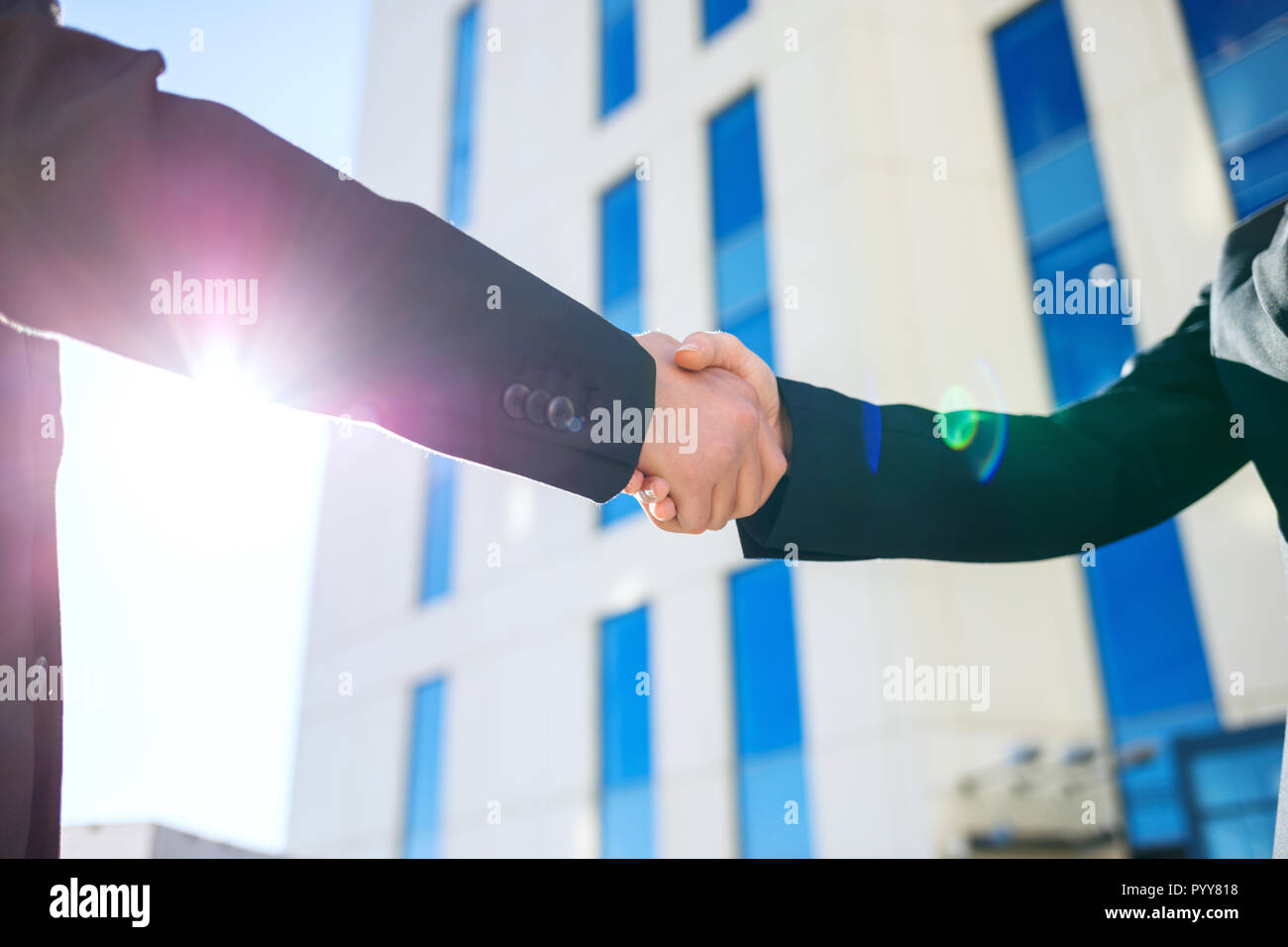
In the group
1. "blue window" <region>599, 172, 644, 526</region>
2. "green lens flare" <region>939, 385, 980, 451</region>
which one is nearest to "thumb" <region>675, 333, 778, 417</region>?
"green lens flare" <region>939, 385, 980, 451</region>

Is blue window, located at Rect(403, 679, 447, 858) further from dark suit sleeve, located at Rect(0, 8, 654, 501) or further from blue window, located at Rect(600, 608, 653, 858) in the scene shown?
dark suit sleeve, located at Rect(0, 8, 654, 501)

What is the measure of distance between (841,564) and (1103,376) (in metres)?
3.17

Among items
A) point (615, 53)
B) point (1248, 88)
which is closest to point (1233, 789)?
point (1248, 88)

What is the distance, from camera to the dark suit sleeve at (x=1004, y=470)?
1.51 meters

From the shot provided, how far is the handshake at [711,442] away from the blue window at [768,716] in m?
8.63

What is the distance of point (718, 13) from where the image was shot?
1343 cm

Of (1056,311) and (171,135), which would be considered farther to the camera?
(1056,311)

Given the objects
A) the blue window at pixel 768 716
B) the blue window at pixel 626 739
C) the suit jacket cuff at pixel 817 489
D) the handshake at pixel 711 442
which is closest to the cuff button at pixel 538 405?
the handshake at pixel 711 442

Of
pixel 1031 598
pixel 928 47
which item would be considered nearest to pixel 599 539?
pixel 1031 598

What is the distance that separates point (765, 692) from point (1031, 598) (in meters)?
2.79

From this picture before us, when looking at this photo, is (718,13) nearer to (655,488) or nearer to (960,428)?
(960,428)

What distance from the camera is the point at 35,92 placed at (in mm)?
879

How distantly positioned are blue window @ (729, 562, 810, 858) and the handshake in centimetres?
863

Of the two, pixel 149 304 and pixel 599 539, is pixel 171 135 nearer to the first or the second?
pixel 149 304
